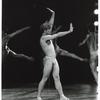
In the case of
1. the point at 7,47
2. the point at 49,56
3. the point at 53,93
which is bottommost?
Result: the point at 53,93

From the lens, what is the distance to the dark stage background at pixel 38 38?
262 centimetres

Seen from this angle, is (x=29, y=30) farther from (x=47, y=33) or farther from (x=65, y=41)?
(x=65, y=41)

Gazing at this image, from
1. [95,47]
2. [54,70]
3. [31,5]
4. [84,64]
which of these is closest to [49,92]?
[54,70]

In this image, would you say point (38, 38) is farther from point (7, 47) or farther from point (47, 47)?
point (7, 47)

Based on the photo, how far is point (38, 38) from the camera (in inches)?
106

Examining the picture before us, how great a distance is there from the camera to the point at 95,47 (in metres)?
2.65

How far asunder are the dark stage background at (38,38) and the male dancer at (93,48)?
5cm

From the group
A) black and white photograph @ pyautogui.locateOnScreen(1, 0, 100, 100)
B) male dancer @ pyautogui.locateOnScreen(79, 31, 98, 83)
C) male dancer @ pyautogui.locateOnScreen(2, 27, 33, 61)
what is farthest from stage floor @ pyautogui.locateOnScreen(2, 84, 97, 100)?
male dancer @ pyautogui.locateOnScreen(2, 27, 33, 61)

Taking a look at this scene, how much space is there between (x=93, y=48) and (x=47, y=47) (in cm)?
43

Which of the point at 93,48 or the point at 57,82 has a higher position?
the point at 93,48

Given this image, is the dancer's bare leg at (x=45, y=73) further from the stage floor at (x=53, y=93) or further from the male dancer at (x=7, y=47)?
the male dancer at (x=7, y=47)

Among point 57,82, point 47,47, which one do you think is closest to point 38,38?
point 47,47

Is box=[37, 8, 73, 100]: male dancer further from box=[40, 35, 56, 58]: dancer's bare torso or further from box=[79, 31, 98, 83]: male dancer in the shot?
box=[79, 31, 98, 83]: male dancer

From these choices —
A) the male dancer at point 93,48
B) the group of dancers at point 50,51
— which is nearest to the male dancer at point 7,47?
the group of dancers at point 50,51
